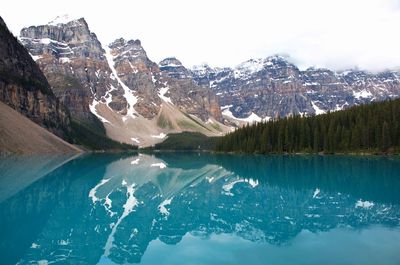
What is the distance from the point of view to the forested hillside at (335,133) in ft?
351

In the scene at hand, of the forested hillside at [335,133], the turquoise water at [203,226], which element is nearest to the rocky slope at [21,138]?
the forested hillside at [335,133]

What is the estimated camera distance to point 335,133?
118188 millimetres

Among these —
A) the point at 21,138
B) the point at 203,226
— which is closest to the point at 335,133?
the point at 21,138

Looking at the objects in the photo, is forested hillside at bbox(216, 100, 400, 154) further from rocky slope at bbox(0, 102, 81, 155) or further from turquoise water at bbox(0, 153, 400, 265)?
turquoise water at bbox(0, 153, 400, 265)

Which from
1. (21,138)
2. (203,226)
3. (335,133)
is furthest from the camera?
(21,138)

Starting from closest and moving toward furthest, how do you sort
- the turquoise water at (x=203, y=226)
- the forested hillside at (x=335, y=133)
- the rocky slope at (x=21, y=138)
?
the turquoise water at (x=203, y=226)
the forested hillside at (x=335, y=133)
the rocky slope at (x=21, y=138)

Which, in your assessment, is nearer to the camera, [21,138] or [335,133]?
[335,133]

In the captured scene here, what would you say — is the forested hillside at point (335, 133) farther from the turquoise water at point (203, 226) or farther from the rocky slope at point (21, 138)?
the turquoise water at point (203, 226)

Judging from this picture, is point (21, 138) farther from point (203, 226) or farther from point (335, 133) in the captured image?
point (203, 226)

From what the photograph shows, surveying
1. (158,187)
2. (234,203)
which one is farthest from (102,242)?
(158,187)

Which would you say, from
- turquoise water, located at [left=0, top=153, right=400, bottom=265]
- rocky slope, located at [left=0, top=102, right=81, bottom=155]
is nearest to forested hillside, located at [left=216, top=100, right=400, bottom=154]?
rocky slope, located at [left=0, top=102, right=81, bottom=155]

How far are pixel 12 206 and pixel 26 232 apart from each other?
8694mm

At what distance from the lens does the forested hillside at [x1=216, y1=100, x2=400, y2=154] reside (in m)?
107

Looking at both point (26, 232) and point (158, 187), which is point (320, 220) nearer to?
point (26, 232)
